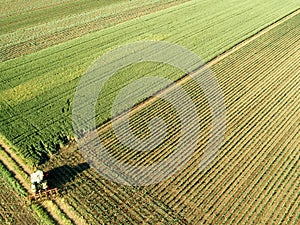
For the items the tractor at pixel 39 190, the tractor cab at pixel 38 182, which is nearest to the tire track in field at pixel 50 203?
the tractor at pixel 39 190

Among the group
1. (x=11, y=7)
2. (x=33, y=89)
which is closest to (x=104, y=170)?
(x=33, y=89)

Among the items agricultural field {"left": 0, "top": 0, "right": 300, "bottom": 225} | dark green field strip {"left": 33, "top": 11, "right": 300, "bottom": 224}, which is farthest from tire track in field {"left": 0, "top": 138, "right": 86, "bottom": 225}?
dark green field strip {"left": 33, "top": 11, "right": 300, "bottom": 224}

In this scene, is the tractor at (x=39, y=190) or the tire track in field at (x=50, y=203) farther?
the tractor at (x=39, y=190)

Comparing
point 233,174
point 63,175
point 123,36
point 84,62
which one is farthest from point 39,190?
point 123,36

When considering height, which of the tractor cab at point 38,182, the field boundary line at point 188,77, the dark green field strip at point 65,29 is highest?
the dark green field strip at point 65,29

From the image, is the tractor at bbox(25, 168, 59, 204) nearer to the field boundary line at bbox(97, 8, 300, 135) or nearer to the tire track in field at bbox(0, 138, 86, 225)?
the tire track in field at bbox(0, 138, 86, 225)

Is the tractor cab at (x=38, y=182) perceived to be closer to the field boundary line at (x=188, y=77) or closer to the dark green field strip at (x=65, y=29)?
the field boundary line at (x=188, y=77)
